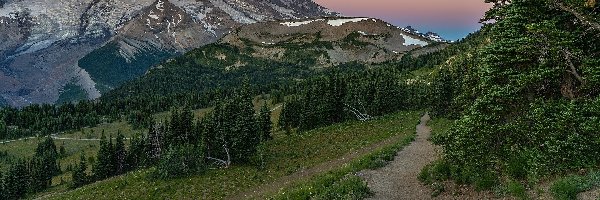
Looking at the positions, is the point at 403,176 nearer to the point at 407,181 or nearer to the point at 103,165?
the point at 407,181

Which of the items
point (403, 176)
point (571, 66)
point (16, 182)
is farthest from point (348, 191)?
point (16, 182)

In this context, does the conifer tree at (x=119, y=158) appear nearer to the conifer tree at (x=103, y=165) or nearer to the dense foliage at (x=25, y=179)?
the conifer tree at (x=103, y=165)

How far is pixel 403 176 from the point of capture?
33.2 metres

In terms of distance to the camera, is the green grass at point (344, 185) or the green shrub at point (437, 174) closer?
the green grass at point (344, 185)

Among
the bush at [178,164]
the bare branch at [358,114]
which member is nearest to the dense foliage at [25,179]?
the bush at [178,164]

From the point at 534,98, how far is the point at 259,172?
34.2 m

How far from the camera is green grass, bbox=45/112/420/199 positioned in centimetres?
4925

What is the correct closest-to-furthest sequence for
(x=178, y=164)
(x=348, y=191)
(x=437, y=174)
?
(x=348, y=191)
(x=437, y=174)
(x=178, y=164)

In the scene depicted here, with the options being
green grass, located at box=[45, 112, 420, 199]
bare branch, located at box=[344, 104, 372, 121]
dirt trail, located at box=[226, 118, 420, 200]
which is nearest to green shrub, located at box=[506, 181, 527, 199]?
green grass, located at box=[45, 112, 420, 199]

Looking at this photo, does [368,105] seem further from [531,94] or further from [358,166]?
[531,94]

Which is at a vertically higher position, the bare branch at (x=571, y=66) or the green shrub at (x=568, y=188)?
the bare branch at (x=571, y=66)

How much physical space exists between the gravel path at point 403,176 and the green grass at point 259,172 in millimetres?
3034

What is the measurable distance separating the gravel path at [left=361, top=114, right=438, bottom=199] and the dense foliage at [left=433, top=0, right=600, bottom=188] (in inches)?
109

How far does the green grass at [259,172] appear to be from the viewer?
162ft
